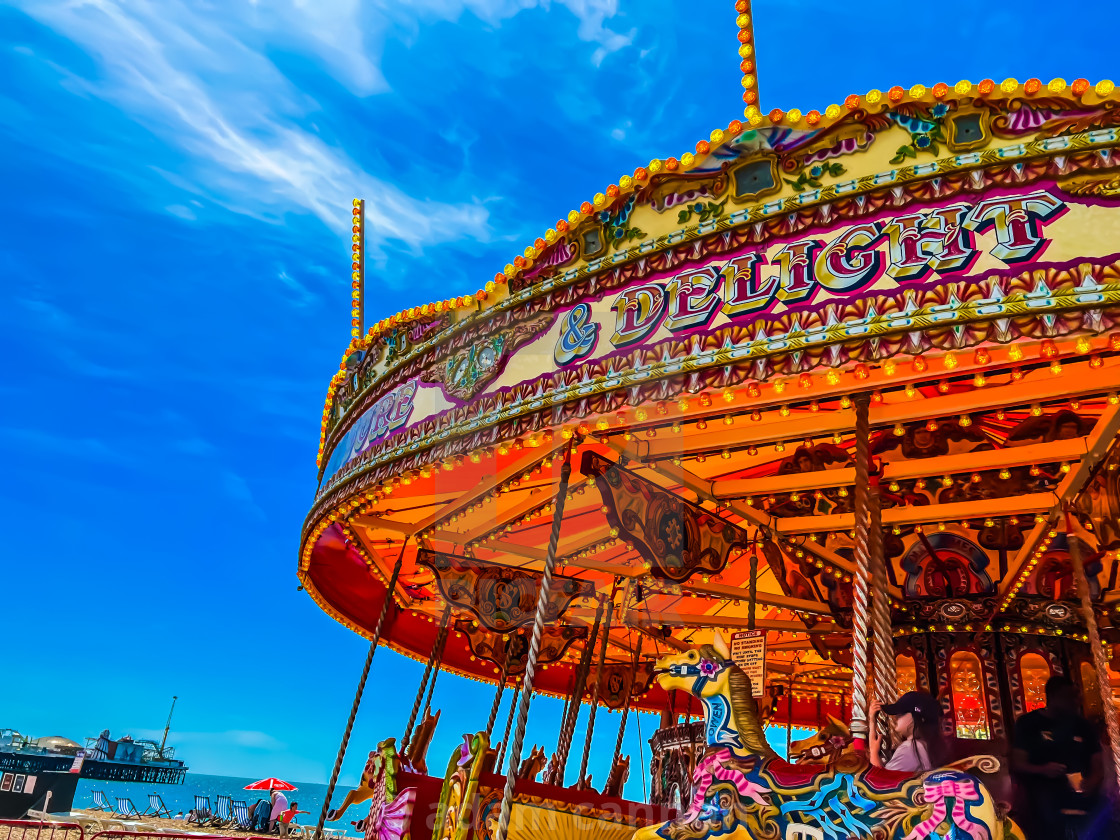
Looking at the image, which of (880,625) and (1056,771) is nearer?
(880,625)

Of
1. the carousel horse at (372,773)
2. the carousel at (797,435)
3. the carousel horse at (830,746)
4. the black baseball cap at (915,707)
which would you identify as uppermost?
the carousel at (797,435)

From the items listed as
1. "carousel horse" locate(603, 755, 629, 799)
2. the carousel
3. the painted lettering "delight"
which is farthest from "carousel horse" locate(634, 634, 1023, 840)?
"carousel horse" locate(603, 755, 629, 799)

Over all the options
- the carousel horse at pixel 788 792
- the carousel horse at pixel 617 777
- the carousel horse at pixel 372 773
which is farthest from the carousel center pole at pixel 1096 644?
the carousel horse at pixel 617 777

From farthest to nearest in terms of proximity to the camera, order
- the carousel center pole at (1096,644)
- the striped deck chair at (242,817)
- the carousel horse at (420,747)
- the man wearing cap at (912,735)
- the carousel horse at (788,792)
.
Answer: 1. the striped deck chair at (242,817)
2. the carousel horse at (420,747)
3. the carousel center pole at (1096,644)
4. the man wearing cap at (912,735)
5. the carousel horse at (788,792)

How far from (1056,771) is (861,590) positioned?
2253 mm

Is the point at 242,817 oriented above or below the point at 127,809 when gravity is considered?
above

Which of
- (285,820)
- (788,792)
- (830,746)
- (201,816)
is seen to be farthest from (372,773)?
(201,816)

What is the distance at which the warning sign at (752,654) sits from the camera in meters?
5.23

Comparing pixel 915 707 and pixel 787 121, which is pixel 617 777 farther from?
pixel 787 121

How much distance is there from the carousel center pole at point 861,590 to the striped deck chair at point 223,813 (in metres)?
21.4

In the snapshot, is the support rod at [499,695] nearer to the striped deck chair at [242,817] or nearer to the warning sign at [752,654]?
the warning sign at [752,654]

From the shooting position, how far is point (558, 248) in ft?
15.5

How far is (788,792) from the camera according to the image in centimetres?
294

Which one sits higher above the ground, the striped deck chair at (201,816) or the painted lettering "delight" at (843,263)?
the painted lettering "delight" at (843,263)
